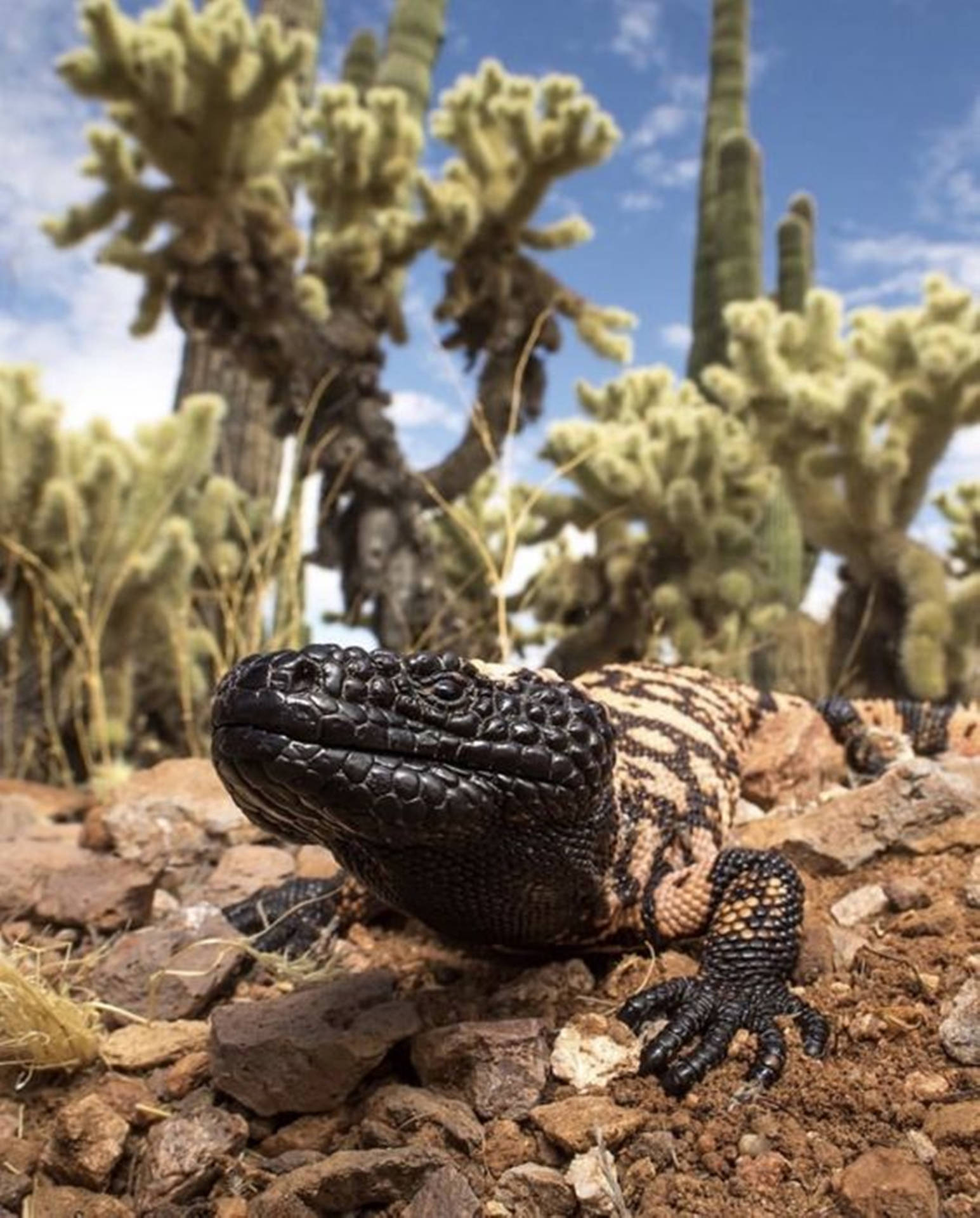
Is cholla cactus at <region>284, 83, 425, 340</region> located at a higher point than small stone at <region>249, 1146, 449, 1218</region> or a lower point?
higher

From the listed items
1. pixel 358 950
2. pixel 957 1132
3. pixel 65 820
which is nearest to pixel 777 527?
pixel 65 820

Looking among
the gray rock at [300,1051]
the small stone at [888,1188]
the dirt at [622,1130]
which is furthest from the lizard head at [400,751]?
the small stone at [888,1188]

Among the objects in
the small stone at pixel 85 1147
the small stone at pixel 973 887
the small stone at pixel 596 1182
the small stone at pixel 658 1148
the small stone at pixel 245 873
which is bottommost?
the small stone at pixel 85 1147

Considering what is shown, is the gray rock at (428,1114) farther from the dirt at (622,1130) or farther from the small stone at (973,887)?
the small stone at (973,887)

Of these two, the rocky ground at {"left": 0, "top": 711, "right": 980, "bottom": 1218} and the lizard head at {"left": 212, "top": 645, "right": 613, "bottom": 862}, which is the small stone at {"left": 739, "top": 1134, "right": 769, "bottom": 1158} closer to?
the rocky ground at {"left": 0, "top": 711, "right": 980, "bottom": 1218}

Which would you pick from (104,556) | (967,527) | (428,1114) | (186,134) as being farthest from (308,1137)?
(967,527)

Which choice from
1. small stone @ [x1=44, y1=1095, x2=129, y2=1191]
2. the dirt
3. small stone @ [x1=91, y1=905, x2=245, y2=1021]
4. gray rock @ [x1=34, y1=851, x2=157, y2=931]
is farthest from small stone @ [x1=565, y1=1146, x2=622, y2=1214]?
gray rock @ [x1=34, y1=851, x2=157, y2=931]

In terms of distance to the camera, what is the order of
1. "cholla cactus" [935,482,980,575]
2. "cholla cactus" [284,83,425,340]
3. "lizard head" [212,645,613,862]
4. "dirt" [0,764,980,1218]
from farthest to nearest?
"cholla cactus" [935,482,980,575] → "cholla cactus" [284,83,425,340] → "lizard head" [212,645,613,862] → "dirt" [0,764,980,1218]
